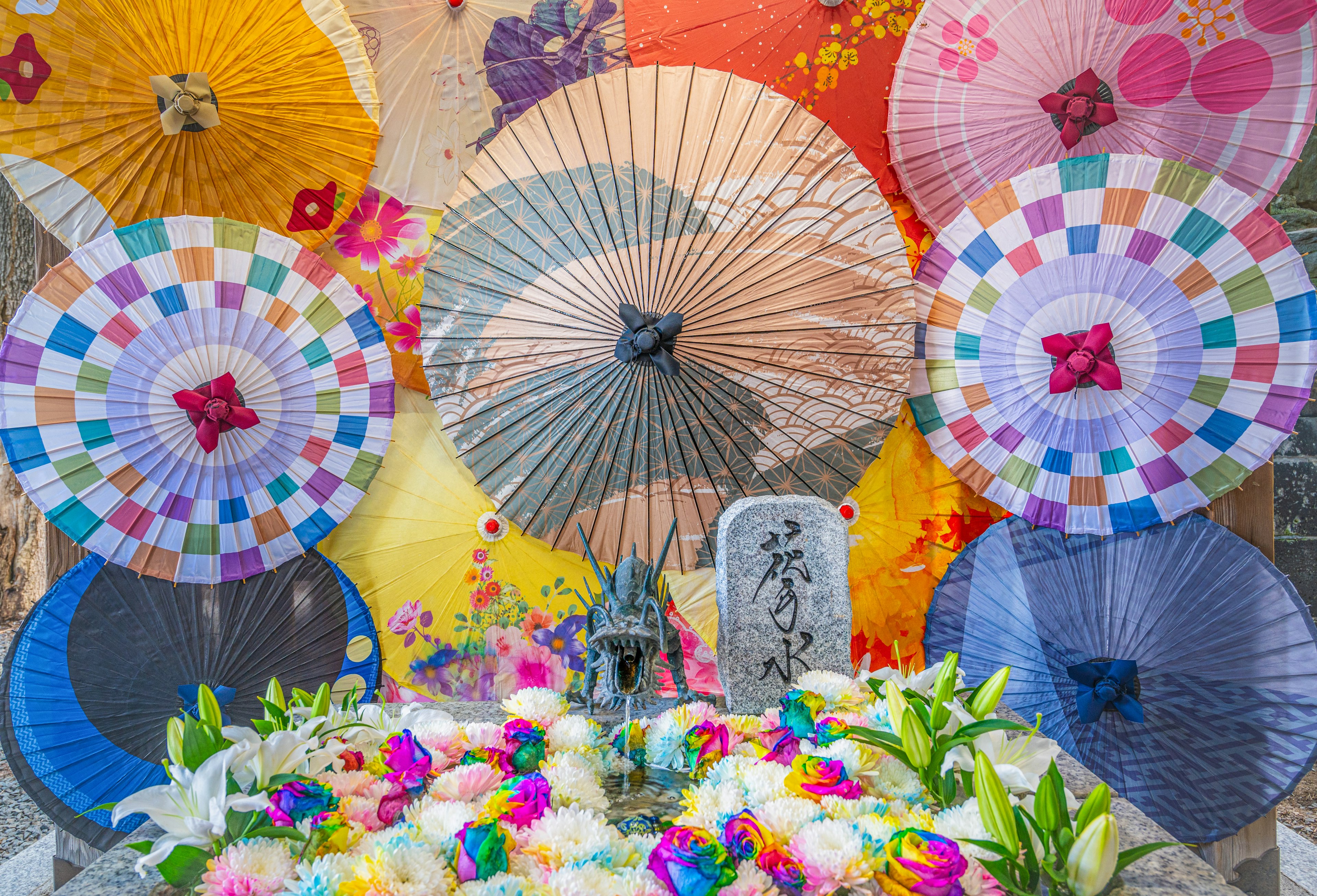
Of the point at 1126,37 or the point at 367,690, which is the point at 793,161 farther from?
the point at 367,690

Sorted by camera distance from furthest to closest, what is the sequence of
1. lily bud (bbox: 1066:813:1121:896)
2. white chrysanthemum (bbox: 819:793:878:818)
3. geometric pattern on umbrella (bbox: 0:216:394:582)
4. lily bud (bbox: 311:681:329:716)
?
geometric pattern on umbrella (bbox: 0:216:394:582) < lily bud (bbox: 311:681:329:716) < white chrysanthemum (bbox: 819:793:878:818) < lily bud (bbox: 1066:813:1121:896)

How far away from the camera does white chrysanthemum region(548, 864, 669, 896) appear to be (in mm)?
1341

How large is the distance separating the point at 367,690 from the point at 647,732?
1520 mm

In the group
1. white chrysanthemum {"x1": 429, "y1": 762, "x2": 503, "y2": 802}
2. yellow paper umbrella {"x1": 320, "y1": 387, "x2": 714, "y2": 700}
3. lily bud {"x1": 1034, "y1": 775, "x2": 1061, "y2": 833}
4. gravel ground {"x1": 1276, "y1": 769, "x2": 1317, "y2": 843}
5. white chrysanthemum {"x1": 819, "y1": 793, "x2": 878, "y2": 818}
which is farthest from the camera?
gravel ground {"x1": 1276, "y1": 769, "x2": 1317, "y2": 843}

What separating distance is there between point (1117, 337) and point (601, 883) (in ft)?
9.29

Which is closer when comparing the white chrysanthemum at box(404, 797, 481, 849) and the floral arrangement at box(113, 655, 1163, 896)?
the floral arrangement at box(113, 655, 1163, 896)

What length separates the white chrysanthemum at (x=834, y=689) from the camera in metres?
2.16

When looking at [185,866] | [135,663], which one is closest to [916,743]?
[185,866]

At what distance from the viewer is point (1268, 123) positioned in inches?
114

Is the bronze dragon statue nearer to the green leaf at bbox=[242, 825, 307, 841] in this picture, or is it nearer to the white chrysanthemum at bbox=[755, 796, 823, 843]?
the white chrysanthemum at bbox=[755, 796, 823, 843]

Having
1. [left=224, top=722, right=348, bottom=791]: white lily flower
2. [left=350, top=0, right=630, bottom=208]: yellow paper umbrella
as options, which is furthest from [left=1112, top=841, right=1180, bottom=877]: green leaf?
[left=350, top=0, right=630, bottom=208]: yellow paper umbrella

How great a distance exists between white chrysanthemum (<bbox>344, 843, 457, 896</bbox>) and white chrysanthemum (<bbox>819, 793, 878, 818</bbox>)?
84 centimetres

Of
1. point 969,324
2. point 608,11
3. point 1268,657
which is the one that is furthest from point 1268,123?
point 608,11

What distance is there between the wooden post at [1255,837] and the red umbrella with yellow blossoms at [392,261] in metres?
3.63
